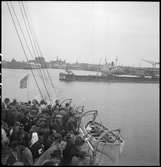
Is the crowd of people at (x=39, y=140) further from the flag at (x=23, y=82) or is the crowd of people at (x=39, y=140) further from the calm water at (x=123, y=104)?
the flag at (x=23, y=82)

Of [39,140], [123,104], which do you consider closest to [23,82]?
[39,140]

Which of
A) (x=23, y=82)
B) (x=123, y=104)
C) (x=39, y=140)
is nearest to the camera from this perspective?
(x=39, y=140)

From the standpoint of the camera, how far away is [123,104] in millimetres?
5992

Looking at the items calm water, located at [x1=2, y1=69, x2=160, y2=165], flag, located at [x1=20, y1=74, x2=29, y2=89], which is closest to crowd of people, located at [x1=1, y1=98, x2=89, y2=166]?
calm water, located at [x1=2, y1=69, x2=160, y2=165]

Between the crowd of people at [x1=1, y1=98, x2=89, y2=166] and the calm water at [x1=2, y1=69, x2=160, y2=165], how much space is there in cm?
81

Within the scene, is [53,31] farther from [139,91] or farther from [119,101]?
[139,91]

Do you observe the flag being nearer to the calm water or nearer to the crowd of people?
the calm water

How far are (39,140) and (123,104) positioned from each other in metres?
4.85

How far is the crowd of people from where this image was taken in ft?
3.58

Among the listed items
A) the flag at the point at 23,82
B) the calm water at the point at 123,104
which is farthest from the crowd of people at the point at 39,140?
the flag at the point at 23,82

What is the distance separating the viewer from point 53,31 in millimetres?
3066

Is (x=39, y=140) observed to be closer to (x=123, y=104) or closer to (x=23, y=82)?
(x=23, y=82)

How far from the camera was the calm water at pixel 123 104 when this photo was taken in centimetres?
277

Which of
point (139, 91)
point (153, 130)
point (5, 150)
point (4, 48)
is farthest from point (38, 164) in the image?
point (139, 91)
